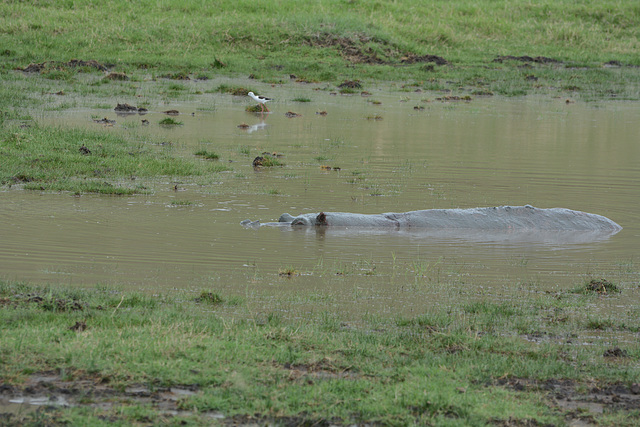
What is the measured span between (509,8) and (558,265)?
32.9 metres

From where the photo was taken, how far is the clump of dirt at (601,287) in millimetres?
8133

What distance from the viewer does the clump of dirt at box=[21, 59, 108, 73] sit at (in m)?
26.0

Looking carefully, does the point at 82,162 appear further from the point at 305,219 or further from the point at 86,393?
the point at 86,393

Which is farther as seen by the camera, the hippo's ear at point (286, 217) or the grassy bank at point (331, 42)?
the grassy bank at point (331, 42)

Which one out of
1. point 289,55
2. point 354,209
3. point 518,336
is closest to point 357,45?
point 289,55

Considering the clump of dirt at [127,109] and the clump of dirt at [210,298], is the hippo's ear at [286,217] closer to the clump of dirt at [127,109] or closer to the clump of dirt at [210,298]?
the clump of dirt at [210,298]

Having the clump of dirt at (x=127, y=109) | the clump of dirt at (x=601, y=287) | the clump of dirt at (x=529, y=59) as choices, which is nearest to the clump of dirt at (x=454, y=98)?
the clump of dirt at (x=529, y=59)

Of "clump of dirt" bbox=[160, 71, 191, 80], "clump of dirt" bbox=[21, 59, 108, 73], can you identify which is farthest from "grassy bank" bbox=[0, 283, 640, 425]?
"clump of dirt" bbox=[160, 71, 191, 80]

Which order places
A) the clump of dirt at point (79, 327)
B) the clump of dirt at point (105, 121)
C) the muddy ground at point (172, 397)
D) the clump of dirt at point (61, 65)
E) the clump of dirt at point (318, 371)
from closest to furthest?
the muddy ground at point (172, 397), the clump of dirt at point (318, 371), the clump of dirt at point (79, 327), the clump of dirt at point (105, 121), the clump of dirt at point (61, 65)

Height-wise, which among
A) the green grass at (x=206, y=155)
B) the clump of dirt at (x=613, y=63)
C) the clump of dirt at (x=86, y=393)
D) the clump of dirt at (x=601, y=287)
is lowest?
the clump of dirt at (x=601, y=287)

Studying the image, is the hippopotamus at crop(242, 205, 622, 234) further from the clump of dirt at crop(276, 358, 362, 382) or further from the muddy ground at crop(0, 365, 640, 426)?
the muddy ground at crop(0, 365, 640, 426)

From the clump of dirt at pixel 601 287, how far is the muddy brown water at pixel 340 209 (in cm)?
29

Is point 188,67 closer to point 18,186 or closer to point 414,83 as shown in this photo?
point 414,83

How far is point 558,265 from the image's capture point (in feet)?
31.3
